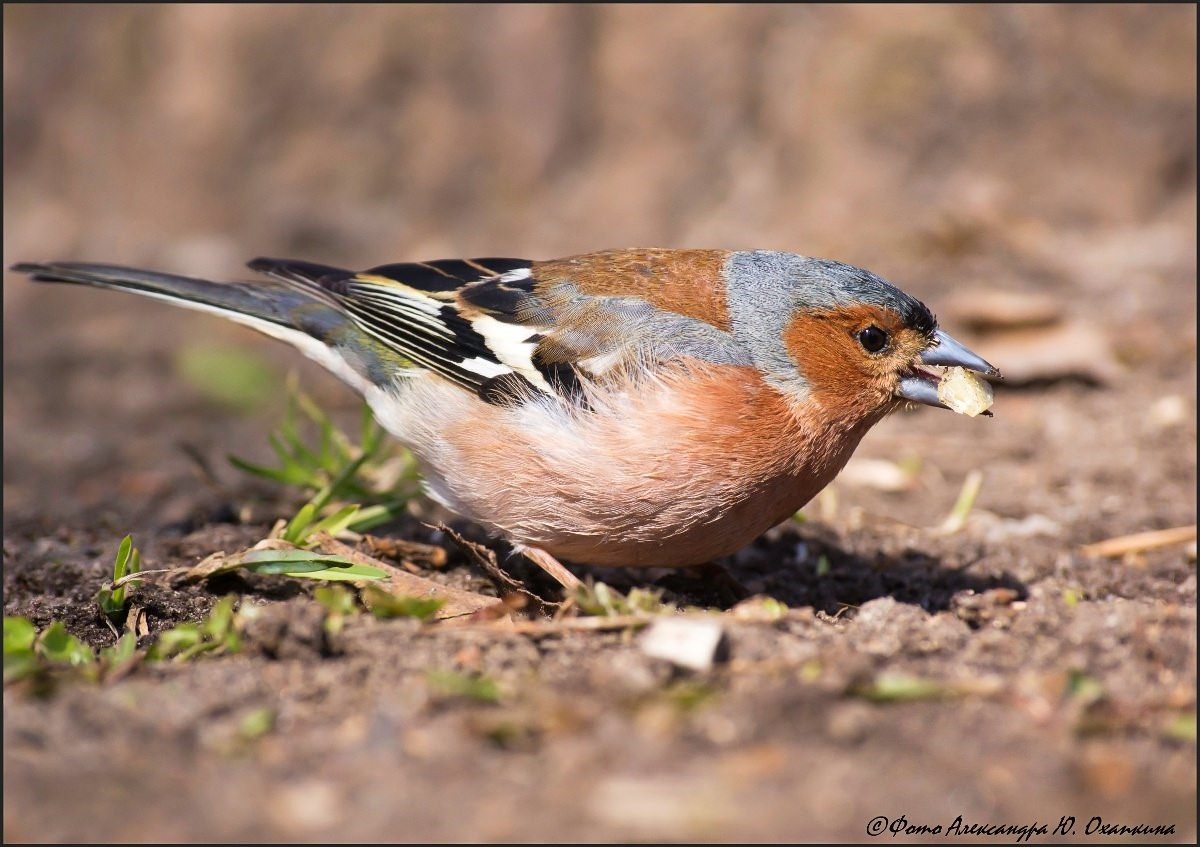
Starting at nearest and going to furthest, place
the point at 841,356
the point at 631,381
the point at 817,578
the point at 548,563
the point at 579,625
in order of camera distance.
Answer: the point at 579,625, the point at 631,381, the point at 841,356, the point at 548,563, the point at 817,578

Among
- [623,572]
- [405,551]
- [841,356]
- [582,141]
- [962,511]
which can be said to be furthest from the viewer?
[582,141]

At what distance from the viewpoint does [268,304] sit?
459cm

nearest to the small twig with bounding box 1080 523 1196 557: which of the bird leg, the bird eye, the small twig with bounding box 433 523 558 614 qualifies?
the bird eye

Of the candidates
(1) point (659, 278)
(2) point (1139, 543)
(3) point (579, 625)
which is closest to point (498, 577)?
(3) point (579, 625)

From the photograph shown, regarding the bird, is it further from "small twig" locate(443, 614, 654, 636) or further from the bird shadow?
"small twig" locate(443, 614, 654, 636)

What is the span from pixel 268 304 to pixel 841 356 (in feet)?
7.41

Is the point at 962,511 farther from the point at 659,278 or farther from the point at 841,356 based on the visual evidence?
the point at 659,278

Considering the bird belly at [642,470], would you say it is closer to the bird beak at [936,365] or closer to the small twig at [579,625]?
the bird beak at [936,365]

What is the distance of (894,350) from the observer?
3951 mm

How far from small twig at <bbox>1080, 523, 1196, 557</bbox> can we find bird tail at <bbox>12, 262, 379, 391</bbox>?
9.61ft

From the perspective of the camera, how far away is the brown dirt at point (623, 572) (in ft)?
7.85

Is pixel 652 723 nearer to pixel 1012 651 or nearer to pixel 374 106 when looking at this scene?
pixel 1012 651

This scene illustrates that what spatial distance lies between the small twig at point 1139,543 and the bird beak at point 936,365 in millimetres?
1097

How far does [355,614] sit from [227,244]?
5.54 metres
